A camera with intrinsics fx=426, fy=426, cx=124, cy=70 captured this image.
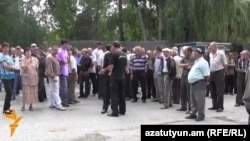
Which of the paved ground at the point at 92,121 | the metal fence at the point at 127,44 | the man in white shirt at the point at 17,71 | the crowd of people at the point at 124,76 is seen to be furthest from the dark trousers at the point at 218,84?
the metal fence at the point at 127,44

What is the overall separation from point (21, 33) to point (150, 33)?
1219 centimetres

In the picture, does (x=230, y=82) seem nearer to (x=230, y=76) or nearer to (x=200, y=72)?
(x=230, y=76)

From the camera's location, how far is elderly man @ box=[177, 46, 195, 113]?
11.4 meters

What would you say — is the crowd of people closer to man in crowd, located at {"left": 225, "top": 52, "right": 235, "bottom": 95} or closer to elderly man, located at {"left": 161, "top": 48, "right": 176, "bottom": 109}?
elderly man, located at {"left": 161, "top": 48, "right": 176, "bottom": 109}

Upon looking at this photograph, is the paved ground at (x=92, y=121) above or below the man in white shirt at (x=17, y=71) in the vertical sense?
below

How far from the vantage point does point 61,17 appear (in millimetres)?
44188

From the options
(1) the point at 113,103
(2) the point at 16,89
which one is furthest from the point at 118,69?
(2) the point at 16,89

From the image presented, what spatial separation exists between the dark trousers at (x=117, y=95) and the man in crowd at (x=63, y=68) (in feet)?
6.78

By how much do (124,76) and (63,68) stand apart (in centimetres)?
219

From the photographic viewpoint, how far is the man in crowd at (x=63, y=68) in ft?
40.9

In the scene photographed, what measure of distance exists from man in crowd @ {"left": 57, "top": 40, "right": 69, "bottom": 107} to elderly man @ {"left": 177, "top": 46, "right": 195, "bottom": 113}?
340cm

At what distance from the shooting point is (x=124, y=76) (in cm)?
1134

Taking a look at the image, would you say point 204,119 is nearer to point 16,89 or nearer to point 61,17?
point 16,89

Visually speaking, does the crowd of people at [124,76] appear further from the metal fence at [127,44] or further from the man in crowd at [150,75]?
the metal fence at [127,44]
